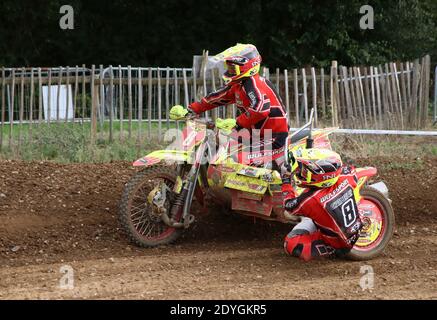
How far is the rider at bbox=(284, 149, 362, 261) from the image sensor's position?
668cm

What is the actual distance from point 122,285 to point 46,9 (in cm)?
1967

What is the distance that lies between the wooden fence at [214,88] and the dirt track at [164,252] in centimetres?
401

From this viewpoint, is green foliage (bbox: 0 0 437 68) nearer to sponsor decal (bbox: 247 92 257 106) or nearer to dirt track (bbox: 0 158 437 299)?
dirt track (bbox: 0 158 437 299)

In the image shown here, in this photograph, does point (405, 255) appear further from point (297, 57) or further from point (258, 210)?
point (297, 57)

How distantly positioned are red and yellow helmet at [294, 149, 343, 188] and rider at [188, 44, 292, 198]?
600 millimetres

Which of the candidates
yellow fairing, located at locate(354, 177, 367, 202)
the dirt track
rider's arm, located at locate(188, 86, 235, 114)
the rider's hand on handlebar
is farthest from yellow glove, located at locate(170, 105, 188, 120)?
yellow fairing, located at locate(354, 177, 367, 202)

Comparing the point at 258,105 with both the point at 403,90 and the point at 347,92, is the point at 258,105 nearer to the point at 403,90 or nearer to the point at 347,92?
the point at 347,92

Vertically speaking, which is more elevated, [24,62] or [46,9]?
[46,9]

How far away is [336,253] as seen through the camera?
6934mm

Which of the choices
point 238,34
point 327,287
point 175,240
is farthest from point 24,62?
point 327,287

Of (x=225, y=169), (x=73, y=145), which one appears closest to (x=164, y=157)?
(x=225, y=169)

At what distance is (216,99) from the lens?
25.5 ft

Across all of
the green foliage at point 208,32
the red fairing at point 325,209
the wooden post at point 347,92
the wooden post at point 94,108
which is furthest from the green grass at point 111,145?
the green foliage at point 208,32

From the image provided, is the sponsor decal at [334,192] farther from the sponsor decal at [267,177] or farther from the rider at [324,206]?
the sponsor decal at [267,177]
